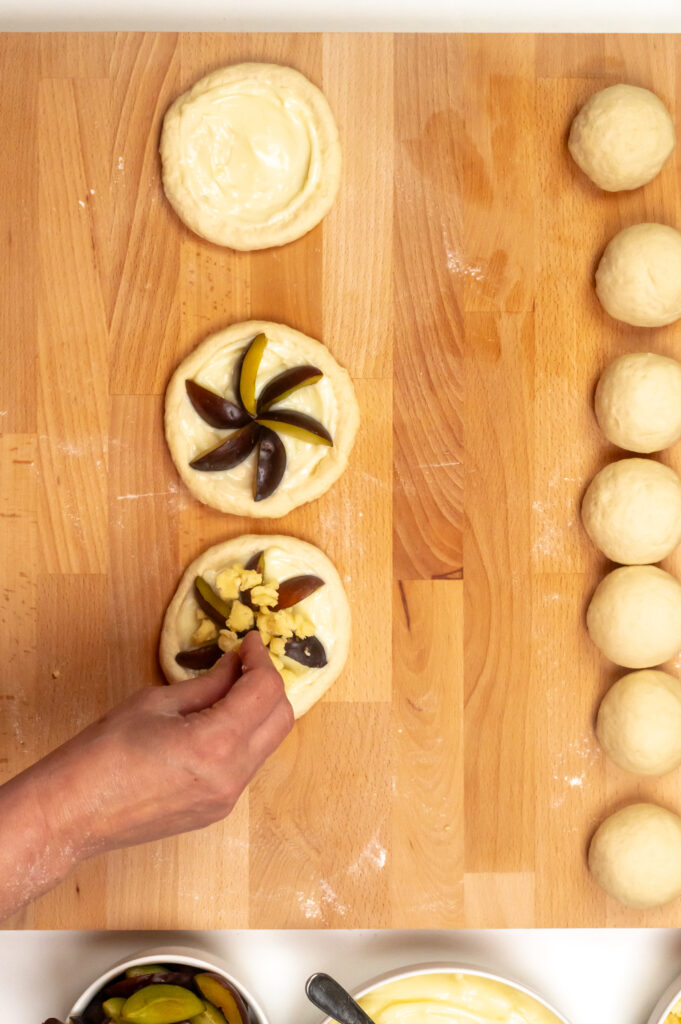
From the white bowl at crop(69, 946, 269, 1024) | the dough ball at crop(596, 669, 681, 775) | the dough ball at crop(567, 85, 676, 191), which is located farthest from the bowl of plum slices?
the dough ball at crop(567, 85, 676, 191)

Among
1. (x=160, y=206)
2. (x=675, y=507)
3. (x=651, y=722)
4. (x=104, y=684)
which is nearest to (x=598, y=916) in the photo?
(x=651, y=722)

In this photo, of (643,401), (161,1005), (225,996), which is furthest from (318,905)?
(643,401)

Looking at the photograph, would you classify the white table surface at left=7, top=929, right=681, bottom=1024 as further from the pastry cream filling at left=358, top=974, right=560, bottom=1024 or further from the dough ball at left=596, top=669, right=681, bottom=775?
the dough ball at left=596, top=669, right=681, bottom=775

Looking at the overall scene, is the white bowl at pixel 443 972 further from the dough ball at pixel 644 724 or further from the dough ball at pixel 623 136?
the dough ball at pixel 623 136

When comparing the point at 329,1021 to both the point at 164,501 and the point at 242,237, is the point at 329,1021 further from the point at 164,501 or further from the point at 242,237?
the point at 242,237

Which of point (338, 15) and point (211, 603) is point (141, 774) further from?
point (338, 15)

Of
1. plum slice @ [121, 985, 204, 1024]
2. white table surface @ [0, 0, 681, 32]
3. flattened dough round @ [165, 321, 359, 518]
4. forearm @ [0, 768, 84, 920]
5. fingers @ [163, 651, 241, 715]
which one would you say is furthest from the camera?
white table surface @ [0, 0, 681, 32]
